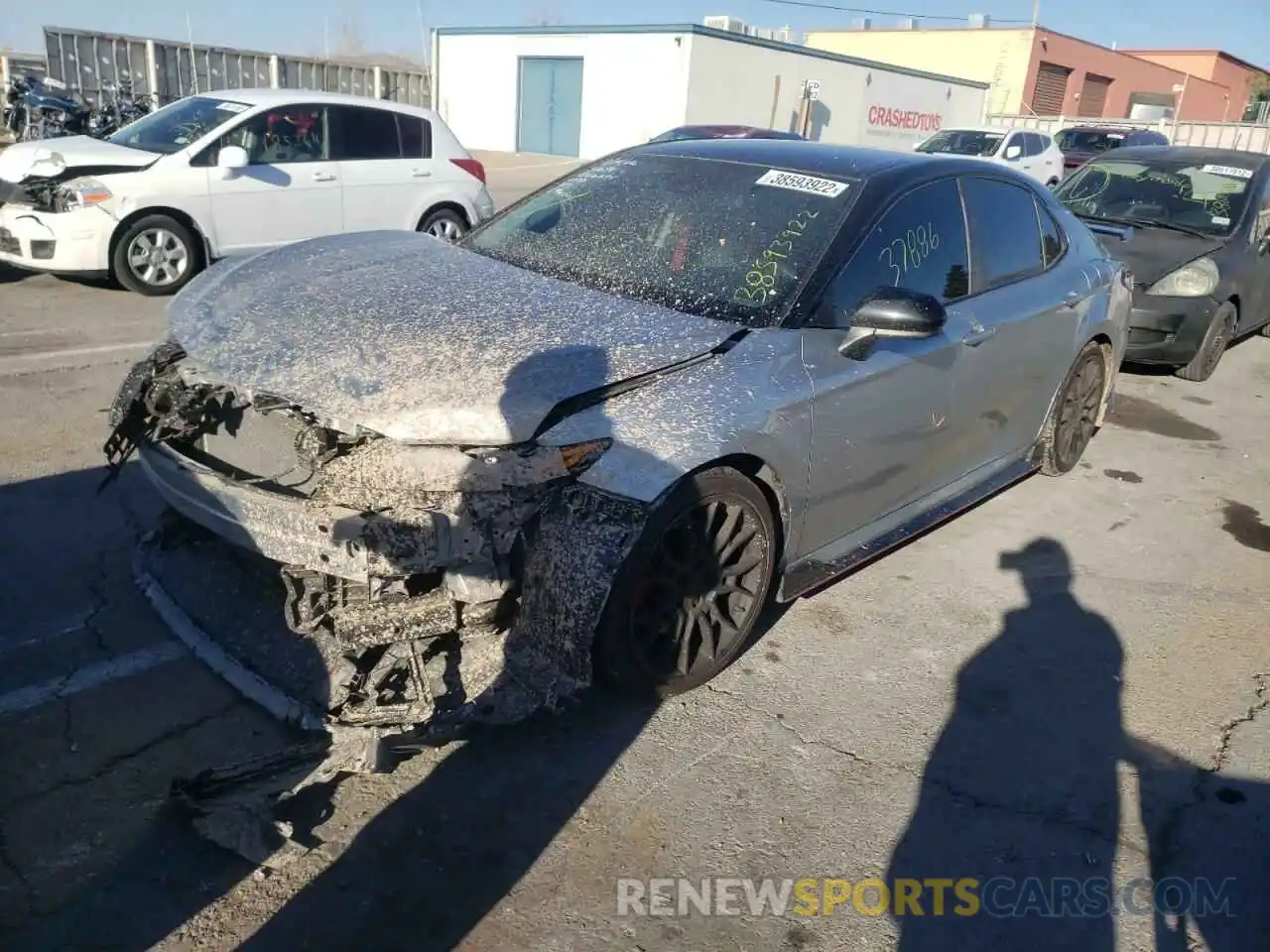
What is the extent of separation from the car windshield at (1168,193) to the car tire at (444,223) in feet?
18.5

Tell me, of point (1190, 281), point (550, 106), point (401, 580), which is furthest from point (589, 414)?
point (550, 106)

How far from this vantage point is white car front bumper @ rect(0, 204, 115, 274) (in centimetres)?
793

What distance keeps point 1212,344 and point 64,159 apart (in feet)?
29.9

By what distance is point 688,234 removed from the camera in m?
3.84

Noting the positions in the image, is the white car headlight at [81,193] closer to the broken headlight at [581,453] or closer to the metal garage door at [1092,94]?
the broken headlight at [581,453]

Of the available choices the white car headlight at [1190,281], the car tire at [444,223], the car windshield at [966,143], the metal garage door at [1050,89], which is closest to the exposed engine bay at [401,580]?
the white car headlight at [1190,281]

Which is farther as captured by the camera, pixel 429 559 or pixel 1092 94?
pixel 1092 94

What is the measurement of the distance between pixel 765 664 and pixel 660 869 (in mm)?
1110

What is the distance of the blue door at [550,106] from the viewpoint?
3022cm

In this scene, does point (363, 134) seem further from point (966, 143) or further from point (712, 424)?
point (966, 143)

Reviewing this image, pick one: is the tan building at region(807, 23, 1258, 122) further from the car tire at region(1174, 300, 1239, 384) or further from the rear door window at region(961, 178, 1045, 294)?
the rear door window at region(961, 178, 1045, 294)

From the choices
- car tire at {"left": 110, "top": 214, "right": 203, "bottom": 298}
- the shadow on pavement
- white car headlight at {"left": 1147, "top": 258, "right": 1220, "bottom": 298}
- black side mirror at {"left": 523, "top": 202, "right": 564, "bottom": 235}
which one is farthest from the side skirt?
car tire at {"left": 110, "top": 214, "right": 203, "bottom": 298}

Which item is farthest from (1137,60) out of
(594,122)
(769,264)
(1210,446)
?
(769,264)

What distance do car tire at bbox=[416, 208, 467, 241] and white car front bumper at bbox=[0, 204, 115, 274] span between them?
2834mm
